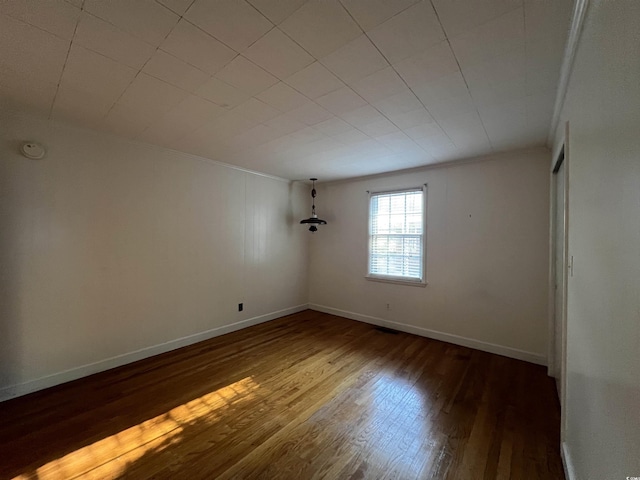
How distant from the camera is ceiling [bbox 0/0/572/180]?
1336 mm

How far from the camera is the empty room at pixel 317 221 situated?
4.25 feet

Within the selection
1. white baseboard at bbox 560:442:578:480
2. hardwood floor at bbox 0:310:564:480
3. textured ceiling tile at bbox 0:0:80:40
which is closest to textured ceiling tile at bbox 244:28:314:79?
textured ceiling tile at bbox 0:0:80:40

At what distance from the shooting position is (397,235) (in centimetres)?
438

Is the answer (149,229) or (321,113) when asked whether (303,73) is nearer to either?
(321,113)

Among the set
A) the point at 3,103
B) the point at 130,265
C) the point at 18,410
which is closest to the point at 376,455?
the point at 18,410

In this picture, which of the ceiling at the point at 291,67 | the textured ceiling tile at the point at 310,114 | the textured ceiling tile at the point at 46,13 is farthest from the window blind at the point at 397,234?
the textured ceiling tile at the point at 46,13

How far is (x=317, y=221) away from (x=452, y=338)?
2.80 metres

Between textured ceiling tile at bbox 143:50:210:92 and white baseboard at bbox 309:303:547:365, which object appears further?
white baseboard at bbox 309:303:547:365

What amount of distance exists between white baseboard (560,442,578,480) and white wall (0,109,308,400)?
153 inches

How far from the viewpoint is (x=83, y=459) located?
173cm

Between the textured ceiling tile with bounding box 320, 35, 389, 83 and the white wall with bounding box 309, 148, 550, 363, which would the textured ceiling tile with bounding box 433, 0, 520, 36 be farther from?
the white wall with bounding box 309, 148, 550, 363

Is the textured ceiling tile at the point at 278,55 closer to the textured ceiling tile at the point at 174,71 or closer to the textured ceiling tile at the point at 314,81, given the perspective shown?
the textured ceiling tile at the point at 314,81

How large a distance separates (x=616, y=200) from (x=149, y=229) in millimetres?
3972

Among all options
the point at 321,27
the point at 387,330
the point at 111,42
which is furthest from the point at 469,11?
the point at 387,330
